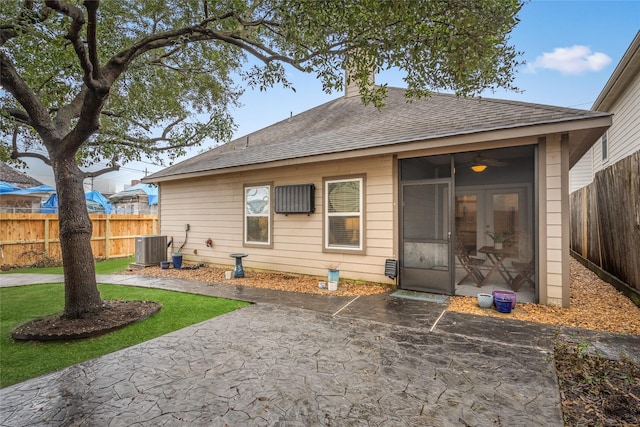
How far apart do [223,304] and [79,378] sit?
2.33 metres

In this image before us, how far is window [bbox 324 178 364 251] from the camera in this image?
6.11 metres

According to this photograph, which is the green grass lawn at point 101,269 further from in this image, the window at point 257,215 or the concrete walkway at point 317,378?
the concrete walkway at point 317,378

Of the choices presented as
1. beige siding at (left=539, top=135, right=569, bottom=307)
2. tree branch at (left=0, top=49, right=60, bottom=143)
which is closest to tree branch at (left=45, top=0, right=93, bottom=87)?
tree branch at (left=0, top=49, right=60, bottom=143)

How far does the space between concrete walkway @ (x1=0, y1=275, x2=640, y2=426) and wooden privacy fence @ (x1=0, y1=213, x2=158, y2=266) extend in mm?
8702

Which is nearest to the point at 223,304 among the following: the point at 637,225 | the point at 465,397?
the point at 465,397

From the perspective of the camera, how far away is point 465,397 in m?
2.25

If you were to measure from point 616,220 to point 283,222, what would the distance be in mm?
6194

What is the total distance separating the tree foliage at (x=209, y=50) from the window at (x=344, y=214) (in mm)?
2104

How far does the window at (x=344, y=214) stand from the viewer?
6.11 metres

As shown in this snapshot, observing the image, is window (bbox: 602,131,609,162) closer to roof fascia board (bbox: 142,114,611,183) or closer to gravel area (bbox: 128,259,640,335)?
gravel area (bbox: 128,259,640,335)

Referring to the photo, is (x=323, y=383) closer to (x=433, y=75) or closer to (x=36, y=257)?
(x=433, y=75)

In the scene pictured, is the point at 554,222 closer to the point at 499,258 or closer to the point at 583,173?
the point at 499,258

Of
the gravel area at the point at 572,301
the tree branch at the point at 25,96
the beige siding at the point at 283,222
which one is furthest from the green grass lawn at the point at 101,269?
the tree branch at the point at 25,96

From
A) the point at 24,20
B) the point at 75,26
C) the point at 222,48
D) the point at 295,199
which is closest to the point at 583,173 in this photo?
the point at 295,199
